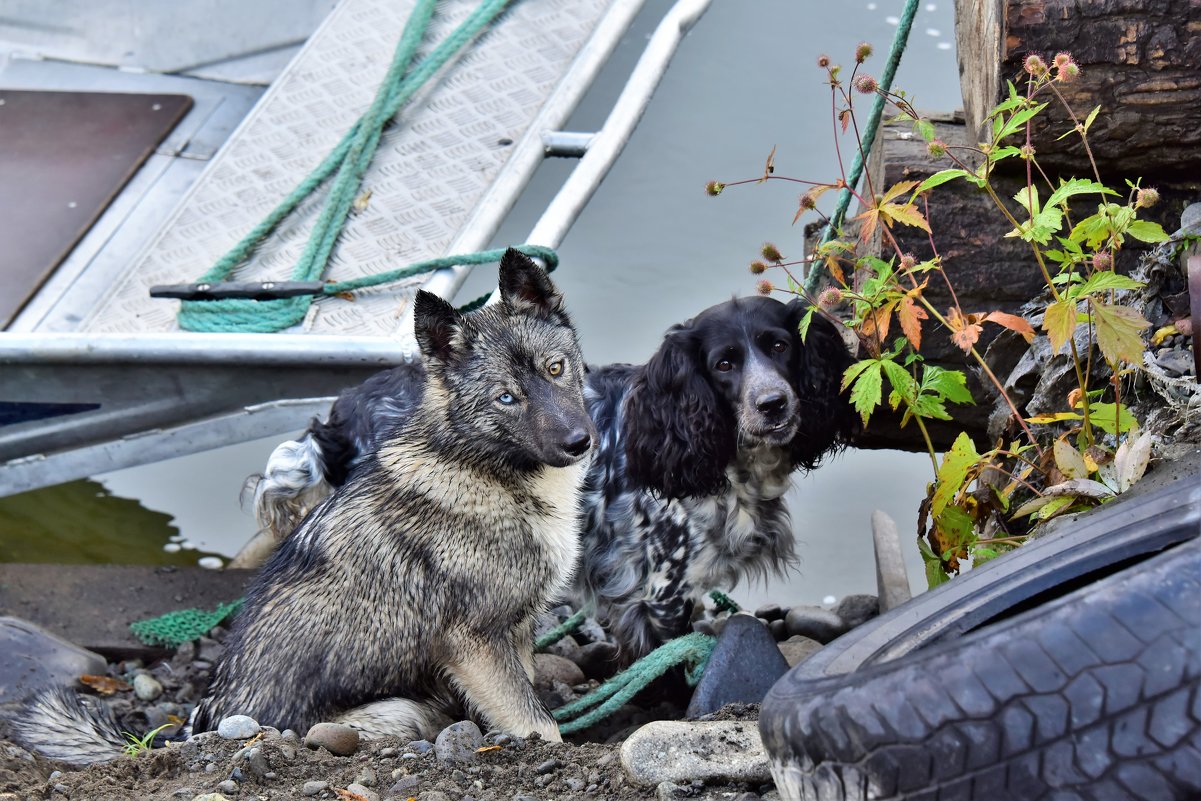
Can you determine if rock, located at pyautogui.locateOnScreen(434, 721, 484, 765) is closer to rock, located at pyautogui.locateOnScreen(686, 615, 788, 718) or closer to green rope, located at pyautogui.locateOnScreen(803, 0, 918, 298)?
rock, located at pyautogui.locateOnScreen(686, 615, 788, 718)

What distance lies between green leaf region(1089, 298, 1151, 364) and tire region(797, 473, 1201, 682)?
0.42 m

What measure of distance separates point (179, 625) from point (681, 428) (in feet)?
6.55

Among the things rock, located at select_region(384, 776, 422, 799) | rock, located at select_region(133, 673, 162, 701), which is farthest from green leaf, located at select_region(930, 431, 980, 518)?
rock, located at select_region(133, 673, 162, 701)

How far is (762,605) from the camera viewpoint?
16.0ft

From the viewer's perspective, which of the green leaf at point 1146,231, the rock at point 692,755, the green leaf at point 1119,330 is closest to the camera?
the rock at point 692,755

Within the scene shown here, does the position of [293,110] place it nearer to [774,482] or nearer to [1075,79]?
[774,482]

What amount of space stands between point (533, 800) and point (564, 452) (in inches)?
33.8

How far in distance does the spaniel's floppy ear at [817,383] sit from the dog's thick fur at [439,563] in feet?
2.97

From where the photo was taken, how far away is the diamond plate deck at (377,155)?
5137 mm

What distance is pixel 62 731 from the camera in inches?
127

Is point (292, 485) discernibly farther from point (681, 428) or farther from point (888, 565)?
point (888, 565)

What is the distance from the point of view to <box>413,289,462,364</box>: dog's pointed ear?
3.15 metres

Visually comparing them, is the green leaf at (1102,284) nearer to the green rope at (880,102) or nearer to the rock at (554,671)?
the green rope at (880,102)

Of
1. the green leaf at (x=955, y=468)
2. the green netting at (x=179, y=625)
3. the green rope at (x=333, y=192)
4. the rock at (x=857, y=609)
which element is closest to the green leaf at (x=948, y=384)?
the green leaf at (x=955, y=468)
